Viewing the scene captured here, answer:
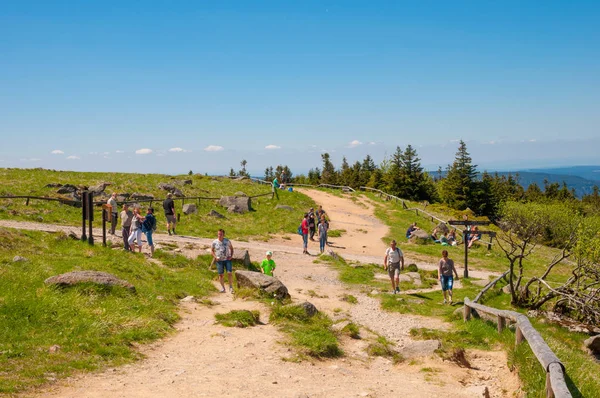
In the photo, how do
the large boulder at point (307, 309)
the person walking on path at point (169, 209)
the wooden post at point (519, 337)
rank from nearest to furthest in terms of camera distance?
1. the wooden post at point (519, 337)
2. the large boulder at point (307, 309)
3. the person walking on path at point (169, 209)

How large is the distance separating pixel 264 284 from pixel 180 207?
20087 mm

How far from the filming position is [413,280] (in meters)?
19.5

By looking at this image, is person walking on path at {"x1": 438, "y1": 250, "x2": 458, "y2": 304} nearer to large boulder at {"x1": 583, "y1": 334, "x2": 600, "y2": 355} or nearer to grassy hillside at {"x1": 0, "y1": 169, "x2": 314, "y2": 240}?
large boulder at {"x1": 583, "y1": 334, "x2": 600, "y2": 355}

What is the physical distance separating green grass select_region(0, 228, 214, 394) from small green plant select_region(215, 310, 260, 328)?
3.97ft

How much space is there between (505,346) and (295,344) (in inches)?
177

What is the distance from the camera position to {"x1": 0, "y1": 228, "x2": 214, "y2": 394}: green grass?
767 cm

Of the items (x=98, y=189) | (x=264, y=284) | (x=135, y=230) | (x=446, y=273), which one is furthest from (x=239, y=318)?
(x=98, y=189)

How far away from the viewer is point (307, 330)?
34.7 ft

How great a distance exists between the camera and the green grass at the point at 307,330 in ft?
31.1

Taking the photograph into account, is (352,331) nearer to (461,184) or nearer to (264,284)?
(264,284)

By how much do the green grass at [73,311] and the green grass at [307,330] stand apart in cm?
271

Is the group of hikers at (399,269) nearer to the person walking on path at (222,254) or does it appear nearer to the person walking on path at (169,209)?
the person walking on path at (222,254)

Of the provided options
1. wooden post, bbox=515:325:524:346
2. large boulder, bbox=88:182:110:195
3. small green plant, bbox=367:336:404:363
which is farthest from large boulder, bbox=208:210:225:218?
wooden post, bbox=515:325:524:346

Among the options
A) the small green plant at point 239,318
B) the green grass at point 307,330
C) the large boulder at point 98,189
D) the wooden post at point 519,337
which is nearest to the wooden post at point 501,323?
the wooden post at point 519,337
